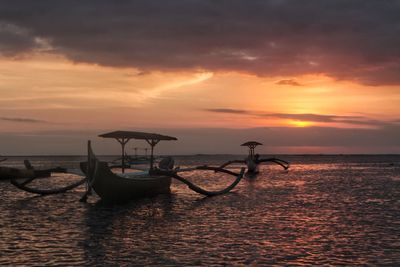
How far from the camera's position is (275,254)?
49.6 ft

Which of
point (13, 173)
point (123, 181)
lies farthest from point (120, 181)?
point (13, 173)

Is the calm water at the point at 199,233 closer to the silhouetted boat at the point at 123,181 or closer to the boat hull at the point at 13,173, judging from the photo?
the silhouetted boat at the point at 123,181

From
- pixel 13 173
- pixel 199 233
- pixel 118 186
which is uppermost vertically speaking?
pixel 118 186

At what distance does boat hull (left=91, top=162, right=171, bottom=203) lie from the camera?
2681cm

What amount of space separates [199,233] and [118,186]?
10.8 m

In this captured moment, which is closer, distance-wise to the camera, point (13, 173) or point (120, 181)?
point (120, 181)

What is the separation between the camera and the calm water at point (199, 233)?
14617mm

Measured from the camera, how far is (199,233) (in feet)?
62.5

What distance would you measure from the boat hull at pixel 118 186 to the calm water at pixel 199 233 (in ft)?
2.97

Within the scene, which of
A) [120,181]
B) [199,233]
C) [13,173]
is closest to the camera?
[199,233]

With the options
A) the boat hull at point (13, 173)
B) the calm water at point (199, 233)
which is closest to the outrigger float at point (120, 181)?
the calm water at point (199, 233)

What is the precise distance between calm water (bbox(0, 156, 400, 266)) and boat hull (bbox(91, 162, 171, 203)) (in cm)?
90

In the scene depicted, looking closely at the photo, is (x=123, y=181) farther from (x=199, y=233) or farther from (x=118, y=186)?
(x=199, y=233)

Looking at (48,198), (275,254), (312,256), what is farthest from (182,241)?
(48,198)
